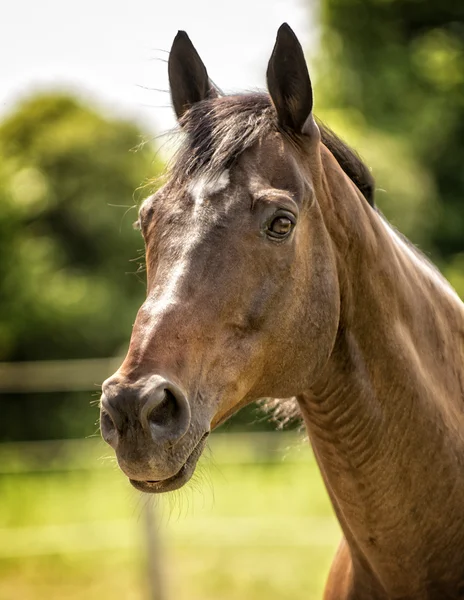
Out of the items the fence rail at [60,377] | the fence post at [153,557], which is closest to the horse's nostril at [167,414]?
the fence post at [153,557]

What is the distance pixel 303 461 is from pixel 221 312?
7.68 metres

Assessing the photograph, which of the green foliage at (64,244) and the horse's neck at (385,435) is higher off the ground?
the horse's neck at (385,435)

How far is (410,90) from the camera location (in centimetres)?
1608

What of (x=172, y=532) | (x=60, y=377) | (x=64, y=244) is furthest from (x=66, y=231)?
(x=172, y=532)

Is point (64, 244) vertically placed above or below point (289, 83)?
below

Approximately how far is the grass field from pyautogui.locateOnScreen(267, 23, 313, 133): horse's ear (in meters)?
2.96

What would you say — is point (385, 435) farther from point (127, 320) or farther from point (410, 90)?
point (410, 90)

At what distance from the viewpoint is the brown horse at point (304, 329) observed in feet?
6.32

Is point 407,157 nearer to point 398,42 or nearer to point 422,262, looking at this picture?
point 398,42

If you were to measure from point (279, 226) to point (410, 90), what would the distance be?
14949mm

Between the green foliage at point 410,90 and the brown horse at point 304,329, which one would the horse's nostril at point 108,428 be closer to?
the brown horse at point 304,329

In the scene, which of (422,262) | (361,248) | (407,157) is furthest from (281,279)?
(407,157)

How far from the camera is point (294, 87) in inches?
86.9

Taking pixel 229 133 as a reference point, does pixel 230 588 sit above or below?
below
